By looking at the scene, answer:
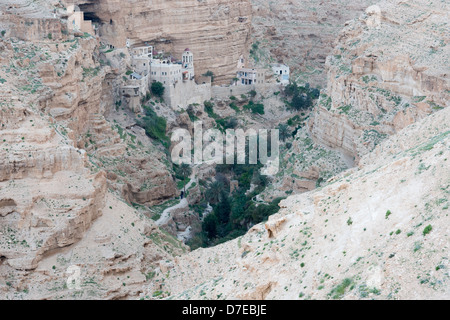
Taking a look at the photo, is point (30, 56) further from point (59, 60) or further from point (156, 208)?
point (156, 208)

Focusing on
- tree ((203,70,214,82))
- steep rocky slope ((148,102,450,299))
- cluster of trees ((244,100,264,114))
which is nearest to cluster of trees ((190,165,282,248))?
cluster of trees ((244,100,264,114))

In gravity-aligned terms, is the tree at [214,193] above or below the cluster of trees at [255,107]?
below

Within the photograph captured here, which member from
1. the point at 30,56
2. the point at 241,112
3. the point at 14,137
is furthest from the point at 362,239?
the point at 241,112

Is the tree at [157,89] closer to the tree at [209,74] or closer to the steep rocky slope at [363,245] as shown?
the tree at [209,74]

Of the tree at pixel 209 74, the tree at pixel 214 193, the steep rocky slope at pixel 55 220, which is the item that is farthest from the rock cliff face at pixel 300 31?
the steep rocky slope at pixel 55 220

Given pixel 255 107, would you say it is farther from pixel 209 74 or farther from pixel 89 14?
pixel 89 14

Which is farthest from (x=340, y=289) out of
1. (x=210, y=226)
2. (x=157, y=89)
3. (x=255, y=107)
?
(x=255, y=107)
